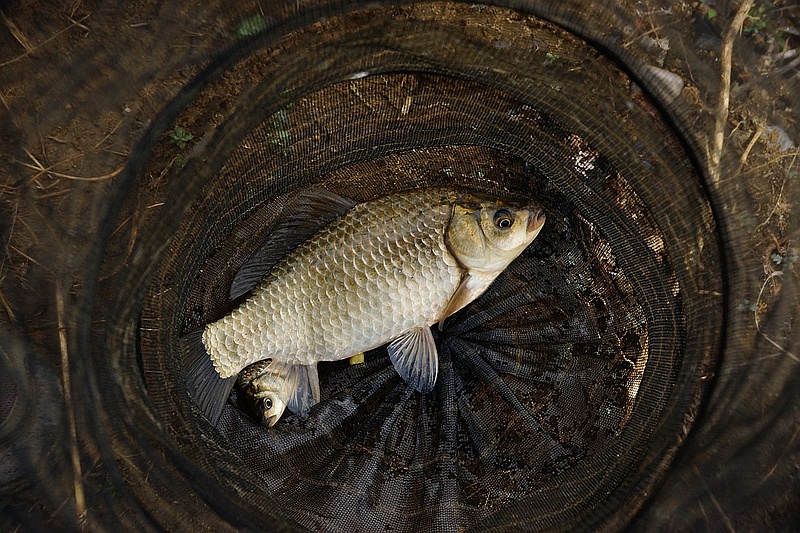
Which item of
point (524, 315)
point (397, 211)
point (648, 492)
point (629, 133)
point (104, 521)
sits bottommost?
point (648, 492)

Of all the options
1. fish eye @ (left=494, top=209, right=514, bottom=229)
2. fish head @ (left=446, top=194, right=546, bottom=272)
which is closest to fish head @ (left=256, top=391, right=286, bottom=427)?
fish head @ (left=446, top=194, right=546, bottom=272)

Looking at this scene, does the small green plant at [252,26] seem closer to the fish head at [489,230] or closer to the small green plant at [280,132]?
the small green plant at [280,132]

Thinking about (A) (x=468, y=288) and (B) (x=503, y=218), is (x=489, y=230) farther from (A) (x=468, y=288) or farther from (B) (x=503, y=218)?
(A) (x=468, y=288)

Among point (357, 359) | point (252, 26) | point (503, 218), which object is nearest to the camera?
point (252, 26)

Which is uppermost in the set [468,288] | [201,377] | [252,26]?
[252,26]

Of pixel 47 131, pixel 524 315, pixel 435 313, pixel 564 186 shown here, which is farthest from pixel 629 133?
pixel 47 131

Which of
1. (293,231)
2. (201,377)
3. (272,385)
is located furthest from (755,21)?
(201,377)

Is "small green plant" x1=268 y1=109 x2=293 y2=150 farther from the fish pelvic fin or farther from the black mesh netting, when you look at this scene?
the fish pelvic fin

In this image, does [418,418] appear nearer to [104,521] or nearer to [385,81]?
[104,521]
